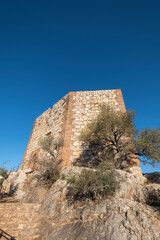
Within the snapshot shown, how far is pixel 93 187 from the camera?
4.66 metres

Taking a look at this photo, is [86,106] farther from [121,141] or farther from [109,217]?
[109,217]

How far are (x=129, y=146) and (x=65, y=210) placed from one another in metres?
5.19

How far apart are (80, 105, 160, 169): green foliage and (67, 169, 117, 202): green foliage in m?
2.11

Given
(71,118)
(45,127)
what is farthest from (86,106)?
(45,127)

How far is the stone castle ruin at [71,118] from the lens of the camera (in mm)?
9672

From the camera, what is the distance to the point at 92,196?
15.8 feet

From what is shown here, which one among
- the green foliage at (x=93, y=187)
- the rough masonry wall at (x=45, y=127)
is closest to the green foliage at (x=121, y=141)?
the green foliage at (x=93, y=187)

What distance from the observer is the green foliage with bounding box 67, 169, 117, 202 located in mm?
4668

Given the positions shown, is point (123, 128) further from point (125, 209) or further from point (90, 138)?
point (125, 209)

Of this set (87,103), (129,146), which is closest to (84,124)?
(87,103)

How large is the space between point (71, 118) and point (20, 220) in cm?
751

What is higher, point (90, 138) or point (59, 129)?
point (59, 129)

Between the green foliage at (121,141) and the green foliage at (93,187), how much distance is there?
2113 mm

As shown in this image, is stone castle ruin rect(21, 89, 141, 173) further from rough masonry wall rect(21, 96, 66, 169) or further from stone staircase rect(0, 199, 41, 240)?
stone staircase rect(0, 199, 41, 240)
